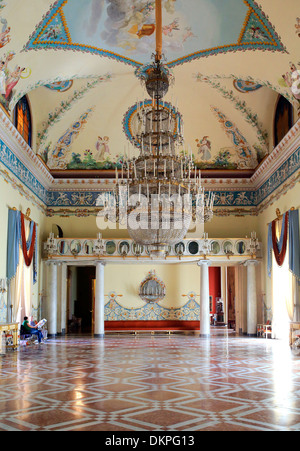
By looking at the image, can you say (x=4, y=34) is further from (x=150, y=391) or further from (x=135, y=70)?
(x=150, y=391)

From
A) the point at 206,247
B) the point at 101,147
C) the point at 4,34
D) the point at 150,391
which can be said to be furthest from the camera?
the point at 101,147

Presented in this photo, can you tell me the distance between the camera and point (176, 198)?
434 inches

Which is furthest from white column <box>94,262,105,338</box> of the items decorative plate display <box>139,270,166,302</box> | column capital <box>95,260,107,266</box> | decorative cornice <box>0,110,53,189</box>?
decorative cornice <box>0,110,53,189</box>

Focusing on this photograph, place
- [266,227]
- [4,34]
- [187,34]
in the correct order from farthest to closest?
[266,227] < [187,34] < [4,34]

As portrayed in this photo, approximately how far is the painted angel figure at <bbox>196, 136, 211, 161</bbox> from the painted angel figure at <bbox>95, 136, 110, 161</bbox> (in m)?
4.08

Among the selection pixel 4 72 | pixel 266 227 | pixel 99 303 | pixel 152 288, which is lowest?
pixel 99 303

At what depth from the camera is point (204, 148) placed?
69.4ft

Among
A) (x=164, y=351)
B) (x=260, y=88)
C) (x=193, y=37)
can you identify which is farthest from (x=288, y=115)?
(x=164, y=351)

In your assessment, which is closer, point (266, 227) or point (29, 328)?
point (29, 328)

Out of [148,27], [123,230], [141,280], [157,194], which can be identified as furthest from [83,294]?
[157,194]

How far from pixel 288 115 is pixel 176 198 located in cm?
752

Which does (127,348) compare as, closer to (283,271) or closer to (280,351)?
(280,351)

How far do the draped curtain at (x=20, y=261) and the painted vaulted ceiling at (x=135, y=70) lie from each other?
353 centimetres

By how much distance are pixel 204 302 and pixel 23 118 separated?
34.0 ft
